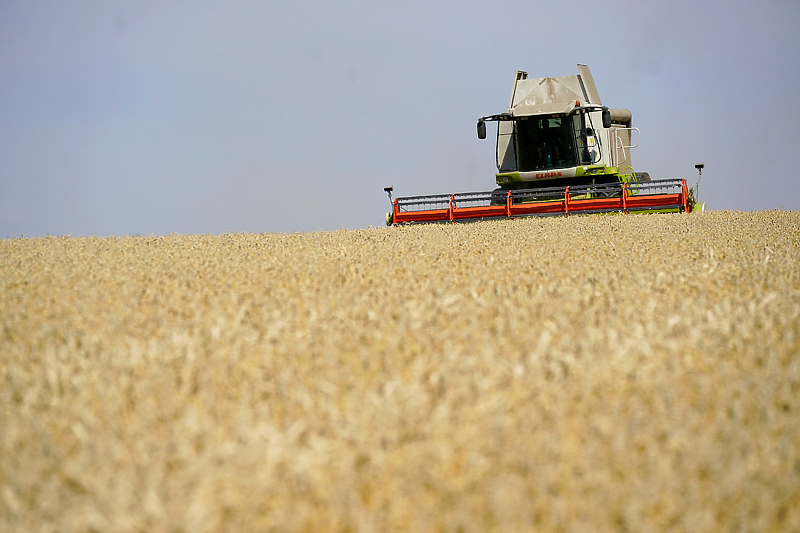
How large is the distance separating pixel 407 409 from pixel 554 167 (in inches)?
549

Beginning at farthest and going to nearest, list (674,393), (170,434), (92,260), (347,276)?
(92,260)
(347,276)
(674,393)
(170,434)

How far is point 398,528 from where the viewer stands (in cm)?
148

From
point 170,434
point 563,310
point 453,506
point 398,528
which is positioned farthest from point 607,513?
point 563,310

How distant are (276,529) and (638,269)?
3.98 meters

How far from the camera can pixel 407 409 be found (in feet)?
6.27

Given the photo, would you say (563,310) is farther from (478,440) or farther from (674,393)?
(478,440)

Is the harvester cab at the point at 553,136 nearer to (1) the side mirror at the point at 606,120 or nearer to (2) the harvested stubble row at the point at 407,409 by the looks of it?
(1) the side mirror at the point at 606,120

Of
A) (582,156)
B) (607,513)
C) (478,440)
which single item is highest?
(582,156)

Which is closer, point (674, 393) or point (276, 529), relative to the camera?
point (276, 529)

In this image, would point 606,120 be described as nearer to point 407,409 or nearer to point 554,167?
point 554,167

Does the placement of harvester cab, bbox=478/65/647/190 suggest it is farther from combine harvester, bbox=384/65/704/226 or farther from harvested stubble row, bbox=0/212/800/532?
harvested stubble row, bbox=0/212/800/532

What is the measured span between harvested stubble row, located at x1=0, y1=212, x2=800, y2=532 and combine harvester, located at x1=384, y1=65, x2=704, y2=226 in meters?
10.1

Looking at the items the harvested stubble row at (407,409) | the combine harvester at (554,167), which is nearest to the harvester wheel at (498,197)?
the combine harvester at (554,167)

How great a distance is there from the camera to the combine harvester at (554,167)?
45.8 feet
